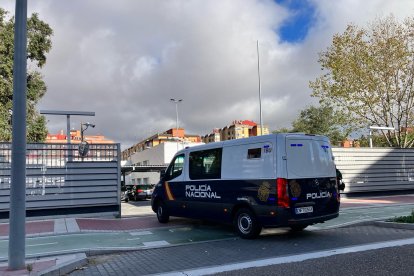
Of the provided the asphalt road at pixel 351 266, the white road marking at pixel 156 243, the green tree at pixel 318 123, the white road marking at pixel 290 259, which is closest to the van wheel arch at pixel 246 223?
the white road marking at pixel 156 243

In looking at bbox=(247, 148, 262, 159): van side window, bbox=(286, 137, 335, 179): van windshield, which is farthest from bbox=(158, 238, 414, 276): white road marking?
bbox=(247, 148, 262, 159): van side window

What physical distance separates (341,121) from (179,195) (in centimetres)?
1722

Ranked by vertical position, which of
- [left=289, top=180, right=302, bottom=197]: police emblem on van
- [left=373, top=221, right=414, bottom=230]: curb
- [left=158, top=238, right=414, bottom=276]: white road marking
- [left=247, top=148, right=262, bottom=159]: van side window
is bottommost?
[left=158, top=238, right=414, bottom=276]: white road marking

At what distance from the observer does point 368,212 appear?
14.3m

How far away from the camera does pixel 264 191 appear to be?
8.98 meters

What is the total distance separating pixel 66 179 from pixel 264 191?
814cm

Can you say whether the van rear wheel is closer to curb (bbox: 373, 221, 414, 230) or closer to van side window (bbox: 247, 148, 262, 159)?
van side window (bbox: 247, 148, 262, 159)

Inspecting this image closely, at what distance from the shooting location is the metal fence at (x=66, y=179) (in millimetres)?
13766

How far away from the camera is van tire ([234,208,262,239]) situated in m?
9.28

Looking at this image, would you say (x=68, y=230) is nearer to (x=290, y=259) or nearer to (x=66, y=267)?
(x=66, y=267)

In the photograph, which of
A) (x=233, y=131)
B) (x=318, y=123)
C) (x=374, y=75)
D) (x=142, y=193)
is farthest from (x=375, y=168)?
(x=233, y=131)

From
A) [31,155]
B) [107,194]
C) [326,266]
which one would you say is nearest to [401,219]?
[326,266]

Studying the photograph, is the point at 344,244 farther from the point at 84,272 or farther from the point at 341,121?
the point at 341,121

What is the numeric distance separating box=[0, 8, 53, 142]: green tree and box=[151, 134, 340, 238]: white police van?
1651cm
